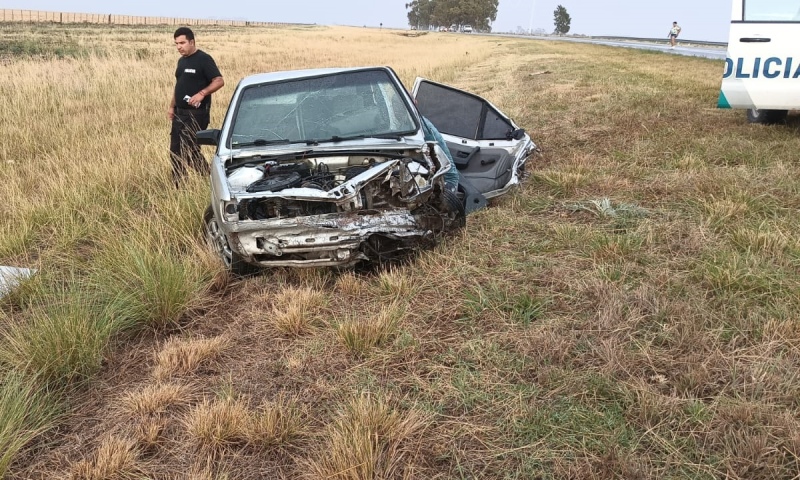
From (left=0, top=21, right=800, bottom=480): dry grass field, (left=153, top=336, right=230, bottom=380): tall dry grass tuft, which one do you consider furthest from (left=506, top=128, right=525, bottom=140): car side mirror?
(left=153, top=336, right=230, bottom=380): tall dry grass tuft

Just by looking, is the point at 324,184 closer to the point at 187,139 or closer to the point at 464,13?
the point at 187,139

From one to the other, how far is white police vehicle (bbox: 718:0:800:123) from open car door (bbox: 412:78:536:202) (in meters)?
2.96

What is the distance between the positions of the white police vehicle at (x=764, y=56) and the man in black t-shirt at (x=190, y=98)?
246 inches

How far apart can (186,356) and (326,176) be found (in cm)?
155

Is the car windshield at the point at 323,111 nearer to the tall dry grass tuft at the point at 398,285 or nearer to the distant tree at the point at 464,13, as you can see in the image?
the tall dry grass tuft at the point at 398,285

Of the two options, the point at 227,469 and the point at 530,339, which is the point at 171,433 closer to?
the point at 227,469

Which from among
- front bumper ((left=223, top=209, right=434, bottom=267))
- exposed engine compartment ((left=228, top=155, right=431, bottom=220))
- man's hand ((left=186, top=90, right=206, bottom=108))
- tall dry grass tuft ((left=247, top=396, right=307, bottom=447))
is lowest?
tall dry grass tuft ((left=247, top=396, right=307, bottom=447))

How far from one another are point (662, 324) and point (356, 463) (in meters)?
1.92

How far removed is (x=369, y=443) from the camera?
2.11 metres

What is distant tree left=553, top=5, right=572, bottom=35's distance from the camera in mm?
107000

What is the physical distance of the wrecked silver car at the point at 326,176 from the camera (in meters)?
3.42

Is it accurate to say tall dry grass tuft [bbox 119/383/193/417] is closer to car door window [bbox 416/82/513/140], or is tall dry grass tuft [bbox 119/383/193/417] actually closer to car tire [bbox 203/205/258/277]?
car tire [bbox 203/205/258/277]

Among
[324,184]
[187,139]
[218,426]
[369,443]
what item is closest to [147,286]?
[324,184]

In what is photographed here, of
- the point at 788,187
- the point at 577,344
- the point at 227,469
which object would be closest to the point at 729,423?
the point at 577,344
